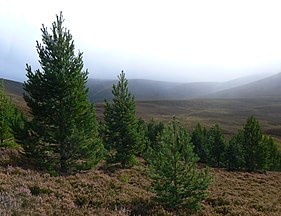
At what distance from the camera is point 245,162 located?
4291cm

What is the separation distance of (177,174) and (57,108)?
28.1 feet

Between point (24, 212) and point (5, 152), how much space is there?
12900 mm

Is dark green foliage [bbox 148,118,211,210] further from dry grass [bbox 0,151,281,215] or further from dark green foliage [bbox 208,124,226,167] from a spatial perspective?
dark green foliage [bbox 208,124,226,167]

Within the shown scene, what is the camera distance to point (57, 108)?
16812 millimetres

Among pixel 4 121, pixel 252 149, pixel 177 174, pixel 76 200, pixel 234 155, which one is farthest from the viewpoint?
pixel 234 155

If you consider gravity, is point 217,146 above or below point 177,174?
below

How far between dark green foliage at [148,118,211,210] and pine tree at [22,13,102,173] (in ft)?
19.3

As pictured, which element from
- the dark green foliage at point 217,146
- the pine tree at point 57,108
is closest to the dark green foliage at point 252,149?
the dark green foliage at point 217,146

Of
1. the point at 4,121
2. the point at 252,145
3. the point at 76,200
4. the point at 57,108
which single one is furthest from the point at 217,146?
the point at 76,200

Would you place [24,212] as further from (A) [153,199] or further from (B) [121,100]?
(B) [121,100]

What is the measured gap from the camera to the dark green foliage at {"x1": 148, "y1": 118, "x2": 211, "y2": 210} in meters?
12.2

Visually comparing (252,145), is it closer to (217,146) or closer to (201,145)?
(217,146)

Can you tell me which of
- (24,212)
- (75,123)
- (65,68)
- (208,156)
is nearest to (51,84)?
(65,68)

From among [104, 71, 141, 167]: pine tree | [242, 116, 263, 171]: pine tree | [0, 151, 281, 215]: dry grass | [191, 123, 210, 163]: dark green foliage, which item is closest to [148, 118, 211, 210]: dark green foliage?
[0, 151, 281, 215]: dry grass
